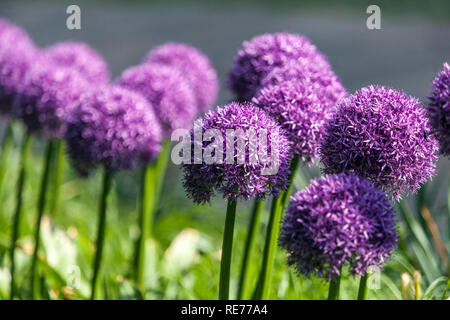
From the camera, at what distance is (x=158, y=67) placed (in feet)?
11.2

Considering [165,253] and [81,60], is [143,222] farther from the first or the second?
[81,60]

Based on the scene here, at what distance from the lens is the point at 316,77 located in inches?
94.6

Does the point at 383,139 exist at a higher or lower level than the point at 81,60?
lower

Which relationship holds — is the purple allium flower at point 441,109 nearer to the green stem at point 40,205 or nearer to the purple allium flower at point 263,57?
the purple allium flower at point 263,57

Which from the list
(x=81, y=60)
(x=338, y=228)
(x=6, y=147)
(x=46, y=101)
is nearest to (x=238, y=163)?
(x=338, y=228)

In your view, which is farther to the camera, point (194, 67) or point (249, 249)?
point (194, 67)

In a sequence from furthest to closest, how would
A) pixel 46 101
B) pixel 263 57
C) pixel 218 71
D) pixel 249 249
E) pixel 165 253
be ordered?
pixel 218 71, pixel 165 253, pixel 46 101, pixel 249 249, pixel 263 57

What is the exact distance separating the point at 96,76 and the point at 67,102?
74cm

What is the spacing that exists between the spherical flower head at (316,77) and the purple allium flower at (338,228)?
501 mm

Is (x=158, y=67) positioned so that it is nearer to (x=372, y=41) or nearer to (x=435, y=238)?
(x=435, y=238)

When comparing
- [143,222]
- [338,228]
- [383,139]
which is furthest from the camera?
[143,222]

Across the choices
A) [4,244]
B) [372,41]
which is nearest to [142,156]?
→ [4,244]

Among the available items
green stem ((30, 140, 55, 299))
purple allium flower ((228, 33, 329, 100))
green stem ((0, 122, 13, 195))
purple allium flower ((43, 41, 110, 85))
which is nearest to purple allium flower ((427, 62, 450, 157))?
purple allium flower ((228, 33, 329, 100))

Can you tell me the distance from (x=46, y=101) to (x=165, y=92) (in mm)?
594
